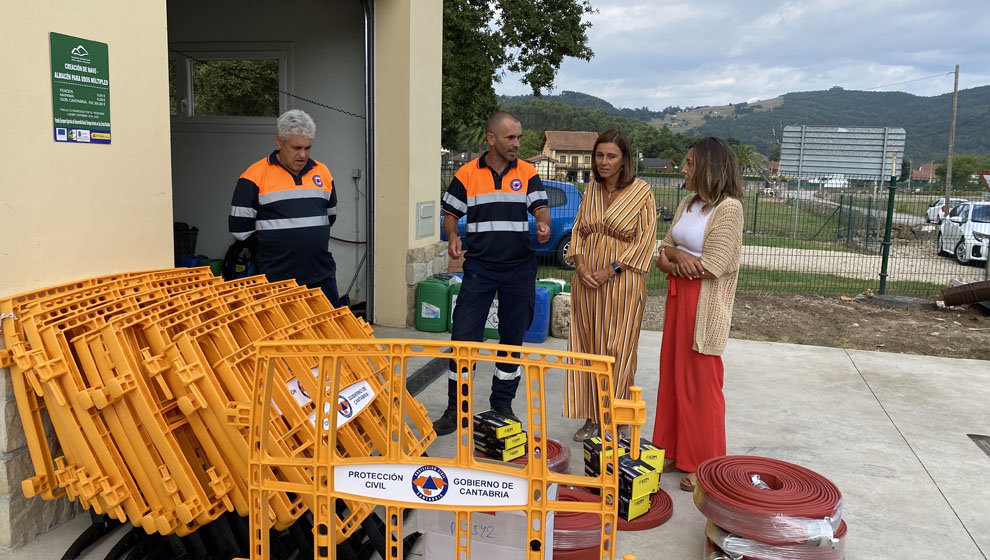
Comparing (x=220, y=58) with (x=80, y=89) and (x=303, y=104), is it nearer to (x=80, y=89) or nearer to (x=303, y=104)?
(x=303, y=104)

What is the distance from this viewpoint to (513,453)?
4.17 metres

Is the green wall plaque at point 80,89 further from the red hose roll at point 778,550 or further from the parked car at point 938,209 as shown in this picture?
the parked car at point 938,209

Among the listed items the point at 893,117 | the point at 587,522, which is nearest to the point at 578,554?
the point at 587,522

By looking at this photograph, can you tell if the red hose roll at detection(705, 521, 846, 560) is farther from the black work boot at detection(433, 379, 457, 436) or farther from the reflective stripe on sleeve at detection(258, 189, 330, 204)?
the reflective stripe on sleeve at detection(258, 189, 330, 204)

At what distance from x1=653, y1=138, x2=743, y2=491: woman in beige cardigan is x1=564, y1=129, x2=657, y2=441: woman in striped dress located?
26 centimetres

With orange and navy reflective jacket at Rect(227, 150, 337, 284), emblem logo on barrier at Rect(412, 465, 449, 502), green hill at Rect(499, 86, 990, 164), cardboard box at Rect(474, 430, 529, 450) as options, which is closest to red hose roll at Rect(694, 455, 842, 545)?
cardboard box at Rect(474, 430, 529, 450)

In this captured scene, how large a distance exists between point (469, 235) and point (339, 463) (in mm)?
2613

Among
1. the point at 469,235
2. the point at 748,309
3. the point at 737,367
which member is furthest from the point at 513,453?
the point at 748,309

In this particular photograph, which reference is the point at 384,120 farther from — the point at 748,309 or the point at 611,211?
the point at 748,309

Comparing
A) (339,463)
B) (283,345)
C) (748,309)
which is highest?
(283,345)

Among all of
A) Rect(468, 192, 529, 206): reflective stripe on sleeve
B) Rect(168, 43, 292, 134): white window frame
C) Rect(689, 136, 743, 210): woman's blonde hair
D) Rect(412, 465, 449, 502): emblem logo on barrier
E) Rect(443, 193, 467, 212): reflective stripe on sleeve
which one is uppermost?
Rect(168, 43, 292, 134): white window frame

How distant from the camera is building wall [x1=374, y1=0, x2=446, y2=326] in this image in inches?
285

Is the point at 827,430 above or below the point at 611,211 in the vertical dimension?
below

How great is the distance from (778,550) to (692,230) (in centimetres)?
177
